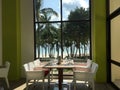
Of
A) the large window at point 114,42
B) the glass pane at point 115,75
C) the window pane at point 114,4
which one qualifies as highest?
the window pane at point 114,4

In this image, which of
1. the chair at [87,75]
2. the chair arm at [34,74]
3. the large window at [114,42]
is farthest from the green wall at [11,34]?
the large window at [114,42]

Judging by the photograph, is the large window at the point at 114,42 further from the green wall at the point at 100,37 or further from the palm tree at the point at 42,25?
the palm tree at the point at 42,25

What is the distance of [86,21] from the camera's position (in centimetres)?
923

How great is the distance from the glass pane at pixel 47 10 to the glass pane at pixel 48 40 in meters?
0.25

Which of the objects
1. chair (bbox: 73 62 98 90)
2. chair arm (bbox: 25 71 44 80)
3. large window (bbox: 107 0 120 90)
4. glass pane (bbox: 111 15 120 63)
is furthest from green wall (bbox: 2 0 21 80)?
glass pane (bbox: 111 15 120 63)

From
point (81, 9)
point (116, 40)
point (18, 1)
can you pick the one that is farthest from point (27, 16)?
point (116, 40)

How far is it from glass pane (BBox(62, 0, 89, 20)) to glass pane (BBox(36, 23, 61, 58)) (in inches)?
22.5

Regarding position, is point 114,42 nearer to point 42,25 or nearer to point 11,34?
point 42,25

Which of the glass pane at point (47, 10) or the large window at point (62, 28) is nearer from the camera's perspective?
the large window at point (62, 28)

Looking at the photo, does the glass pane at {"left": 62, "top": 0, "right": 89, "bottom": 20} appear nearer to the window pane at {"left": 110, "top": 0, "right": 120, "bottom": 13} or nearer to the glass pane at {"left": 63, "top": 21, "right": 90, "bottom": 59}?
the glass pane at {"left": 63, "top": 21, "right": 90, "bottom": 59}

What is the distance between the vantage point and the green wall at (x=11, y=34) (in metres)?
8.91

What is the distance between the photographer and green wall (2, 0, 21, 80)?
8906mm

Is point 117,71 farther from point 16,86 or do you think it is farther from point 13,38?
point 13,38

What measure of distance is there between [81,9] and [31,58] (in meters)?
2.78
